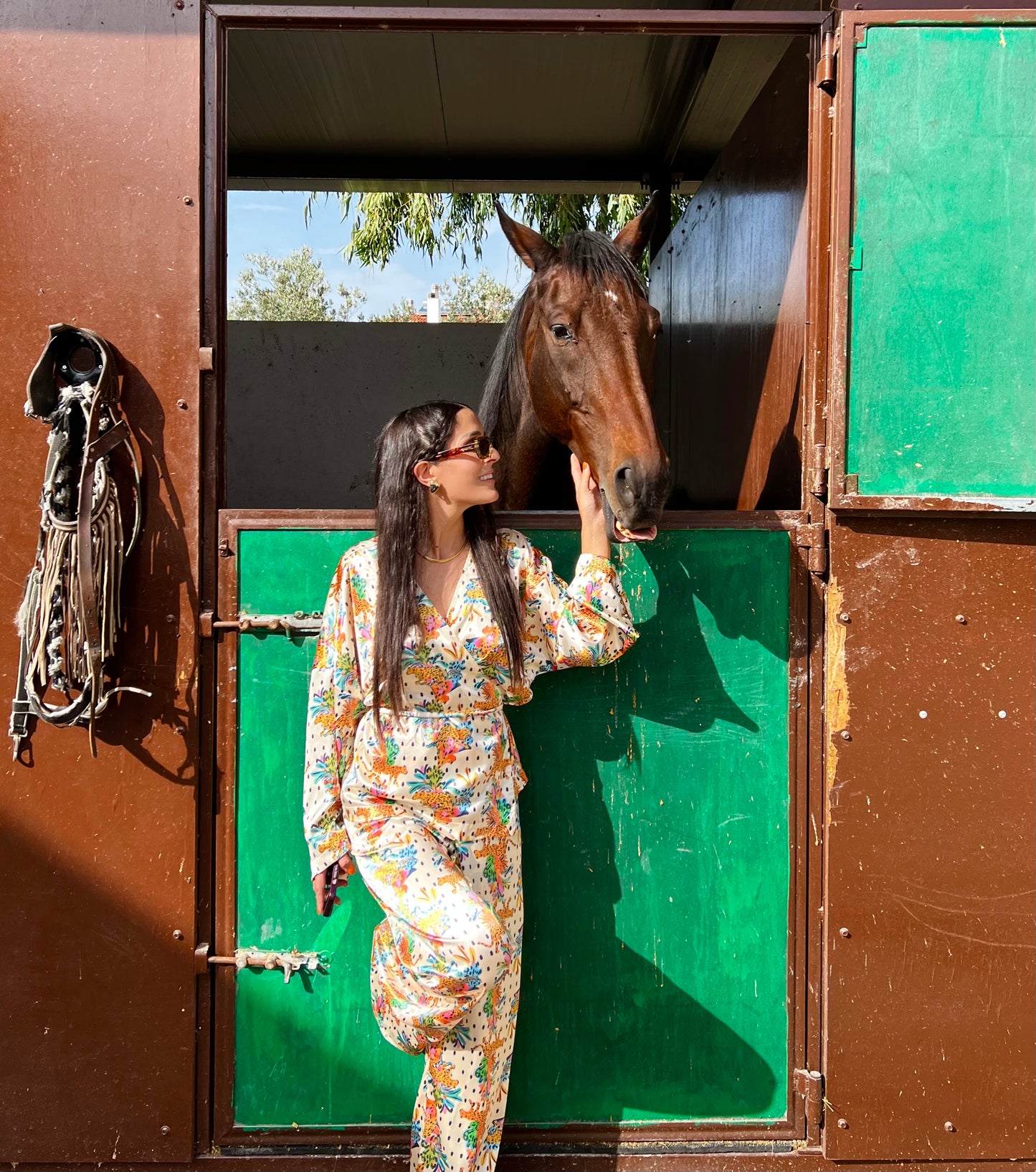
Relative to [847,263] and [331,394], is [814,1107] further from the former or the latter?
[331,394]

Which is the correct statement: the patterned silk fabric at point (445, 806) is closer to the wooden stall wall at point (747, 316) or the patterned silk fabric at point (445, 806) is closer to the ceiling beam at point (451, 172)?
the wooden stall wall at point (747, 316)

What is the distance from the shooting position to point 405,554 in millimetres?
1979

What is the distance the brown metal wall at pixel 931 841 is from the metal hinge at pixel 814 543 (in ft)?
0.08

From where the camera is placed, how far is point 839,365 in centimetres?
221

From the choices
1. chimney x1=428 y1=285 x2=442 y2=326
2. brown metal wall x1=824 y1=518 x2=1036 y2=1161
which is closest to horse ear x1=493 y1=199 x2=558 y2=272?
brown metal wall x1=824 y1=518 x2=1036 y2=1161

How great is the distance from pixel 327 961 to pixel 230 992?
236 millimetres

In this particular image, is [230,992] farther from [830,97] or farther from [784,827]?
[830,97]

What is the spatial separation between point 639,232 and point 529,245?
34 centimetres

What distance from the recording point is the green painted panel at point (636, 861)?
2.26 m

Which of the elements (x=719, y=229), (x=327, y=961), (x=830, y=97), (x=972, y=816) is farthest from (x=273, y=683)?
(x=719, y=229)

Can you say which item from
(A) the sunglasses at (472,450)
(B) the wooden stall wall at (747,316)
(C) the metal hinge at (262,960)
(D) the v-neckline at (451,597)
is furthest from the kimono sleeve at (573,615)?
(C) the metal hinge at (262,960)

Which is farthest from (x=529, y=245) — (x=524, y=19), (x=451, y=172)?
(x=451, y=172)

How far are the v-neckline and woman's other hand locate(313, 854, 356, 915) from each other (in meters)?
0.55

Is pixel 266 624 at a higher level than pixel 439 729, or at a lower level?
higher
